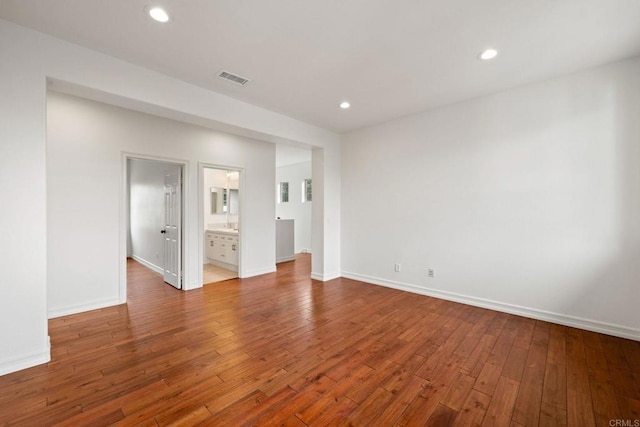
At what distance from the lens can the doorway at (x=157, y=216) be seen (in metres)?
4.54

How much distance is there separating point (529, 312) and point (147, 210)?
24.3 ft

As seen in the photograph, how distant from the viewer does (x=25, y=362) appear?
2229 mm

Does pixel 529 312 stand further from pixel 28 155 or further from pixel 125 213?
pixel 125 213

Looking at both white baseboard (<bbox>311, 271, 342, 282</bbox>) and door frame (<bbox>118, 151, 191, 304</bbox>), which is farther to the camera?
white baseboard (<bbox>311, 271, 342, 282</bbox>)

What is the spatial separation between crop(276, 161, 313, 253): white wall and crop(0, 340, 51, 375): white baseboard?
649 cm

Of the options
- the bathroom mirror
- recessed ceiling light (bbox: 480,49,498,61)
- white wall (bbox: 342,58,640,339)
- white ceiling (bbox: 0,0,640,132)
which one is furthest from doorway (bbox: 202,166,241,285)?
recessed ceiling light (bbox: 480,49,498,61)

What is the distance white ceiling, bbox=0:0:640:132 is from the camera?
203cm

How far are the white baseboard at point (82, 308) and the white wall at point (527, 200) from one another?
13.6 ft

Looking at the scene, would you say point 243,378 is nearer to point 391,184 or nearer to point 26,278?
point 26,278

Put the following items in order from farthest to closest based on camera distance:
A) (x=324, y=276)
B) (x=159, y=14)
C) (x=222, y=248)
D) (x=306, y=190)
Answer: (x=306, y=190), (x=222, y=248), (x=324, y=276), (x=159, y=14)

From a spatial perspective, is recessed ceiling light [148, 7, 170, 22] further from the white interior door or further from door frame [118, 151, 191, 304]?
the white interior door

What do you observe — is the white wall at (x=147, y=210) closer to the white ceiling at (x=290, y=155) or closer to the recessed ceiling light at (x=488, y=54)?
the white ceiling at (x=290, y=155)

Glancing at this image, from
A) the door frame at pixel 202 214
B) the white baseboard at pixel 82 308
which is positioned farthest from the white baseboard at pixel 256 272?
the white baseboard at pixel 82 308

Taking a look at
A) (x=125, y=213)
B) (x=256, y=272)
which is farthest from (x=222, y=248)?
(x=125, y=213)
